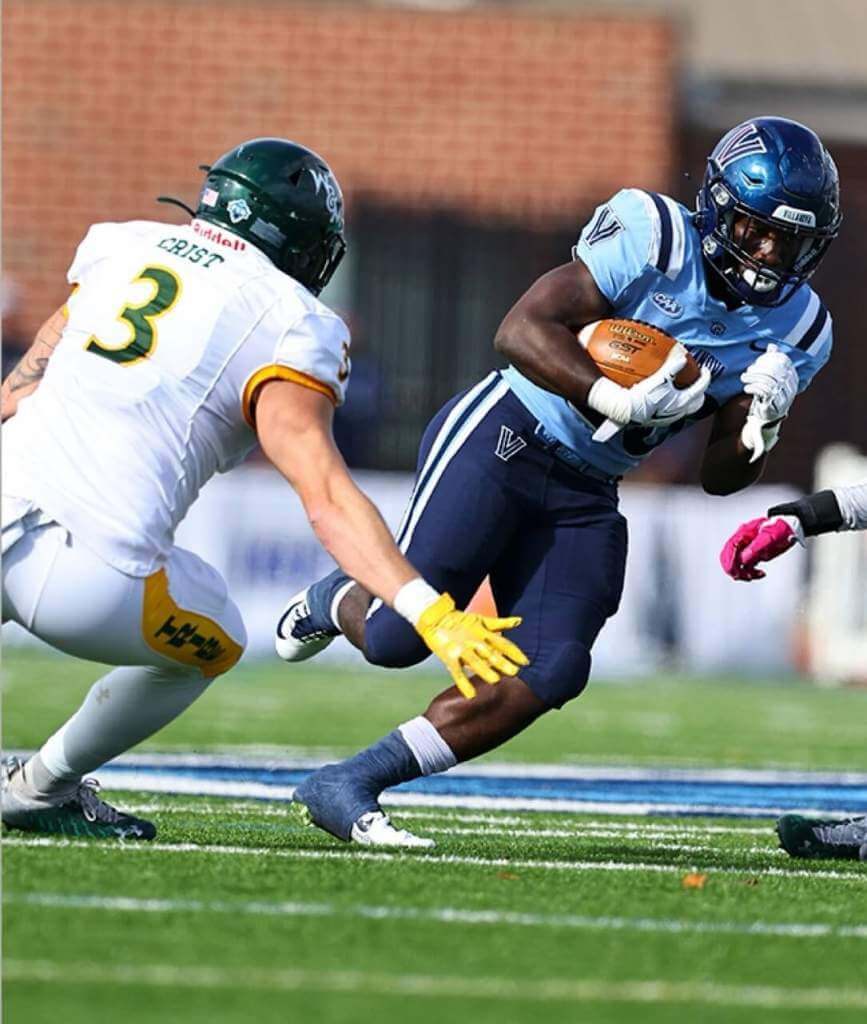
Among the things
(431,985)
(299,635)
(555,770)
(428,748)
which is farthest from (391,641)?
(555,770)

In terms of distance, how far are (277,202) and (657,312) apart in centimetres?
106

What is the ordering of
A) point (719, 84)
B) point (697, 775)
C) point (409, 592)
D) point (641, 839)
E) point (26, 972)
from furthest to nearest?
point (719, 84), point (697, 775), point (641, 839), point (409, 592), point (26, 972)

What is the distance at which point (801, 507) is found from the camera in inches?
205

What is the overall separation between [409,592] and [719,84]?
15.9 meters

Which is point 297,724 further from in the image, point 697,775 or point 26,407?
point 26,407

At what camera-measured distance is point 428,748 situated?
479 centimetres

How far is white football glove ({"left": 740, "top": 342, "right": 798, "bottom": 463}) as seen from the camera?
5074 millimetres

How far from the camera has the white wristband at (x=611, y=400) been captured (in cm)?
479

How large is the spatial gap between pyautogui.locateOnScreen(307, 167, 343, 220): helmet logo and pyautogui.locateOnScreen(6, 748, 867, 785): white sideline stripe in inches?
103

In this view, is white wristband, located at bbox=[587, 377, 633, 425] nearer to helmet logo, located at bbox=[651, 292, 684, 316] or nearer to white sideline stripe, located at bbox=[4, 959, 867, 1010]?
helmet logo, located at bbox=[651, 292, 684, 316]

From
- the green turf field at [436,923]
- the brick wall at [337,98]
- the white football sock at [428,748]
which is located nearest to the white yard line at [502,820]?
the green turf field at [436,923]

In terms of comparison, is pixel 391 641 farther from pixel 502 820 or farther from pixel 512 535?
pixel 502 820

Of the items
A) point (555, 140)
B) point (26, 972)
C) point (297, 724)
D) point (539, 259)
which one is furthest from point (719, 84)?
point (26, 972)

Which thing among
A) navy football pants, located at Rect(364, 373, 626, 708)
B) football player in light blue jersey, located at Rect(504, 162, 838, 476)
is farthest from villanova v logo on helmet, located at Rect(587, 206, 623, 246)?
navy football pants, located at Rect(364, 373, 626, 708)
